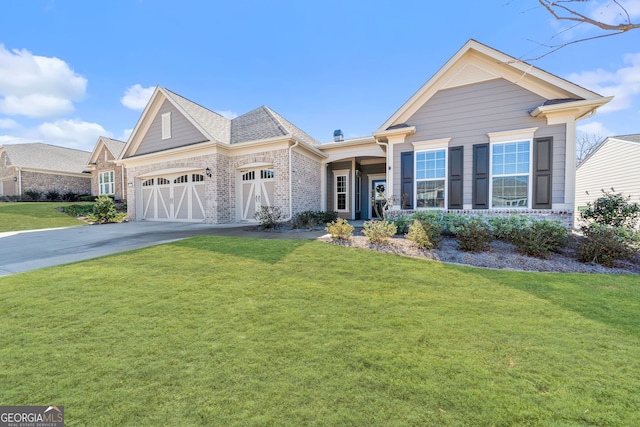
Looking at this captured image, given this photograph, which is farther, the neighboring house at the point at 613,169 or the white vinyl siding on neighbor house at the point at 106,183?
the white vinyl siding on neighbor house at the point at 106,183

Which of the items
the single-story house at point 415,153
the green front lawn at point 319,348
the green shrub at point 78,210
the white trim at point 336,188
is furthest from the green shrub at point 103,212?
the white trim at point 336,188

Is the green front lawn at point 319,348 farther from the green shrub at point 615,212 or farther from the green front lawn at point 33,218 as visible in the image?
the green front lawn at point 33,218

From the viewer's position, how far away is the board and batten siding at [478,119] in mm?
7781

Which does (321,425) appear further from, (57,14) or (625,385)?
(57,14)

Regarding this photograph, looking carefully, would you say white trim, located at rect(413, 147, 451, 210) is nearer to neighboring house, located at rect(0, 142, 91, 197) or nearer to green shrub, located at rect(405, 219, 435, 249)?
green shrub, located at rect(405, 219, 435, 249)

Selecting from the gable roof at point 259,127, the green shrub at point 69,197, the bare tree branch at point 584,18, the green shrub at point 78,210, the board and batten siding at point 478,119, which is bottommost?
the green shrub at point 78,210

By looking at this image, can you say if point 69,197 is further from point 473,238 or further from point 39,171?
point 473,238

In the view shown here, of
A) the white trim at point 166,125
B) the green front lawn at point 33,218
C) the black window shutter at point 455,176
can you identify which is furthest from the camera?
the white trim at point 166,125

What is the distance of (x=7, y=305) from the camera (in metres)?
3.38

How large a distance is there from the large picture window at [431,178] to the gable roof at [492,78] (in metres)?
1.66

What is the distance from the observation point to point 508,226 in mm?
7133

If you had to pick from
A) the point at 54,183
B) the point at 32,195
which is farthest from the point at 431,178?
the point at 54,183

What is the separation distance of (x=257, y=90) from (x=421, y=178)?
11.7 m

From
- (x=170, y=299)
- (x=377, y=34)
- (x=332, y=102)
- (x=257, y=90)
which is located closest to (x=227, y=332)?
(x=170, y=299)
